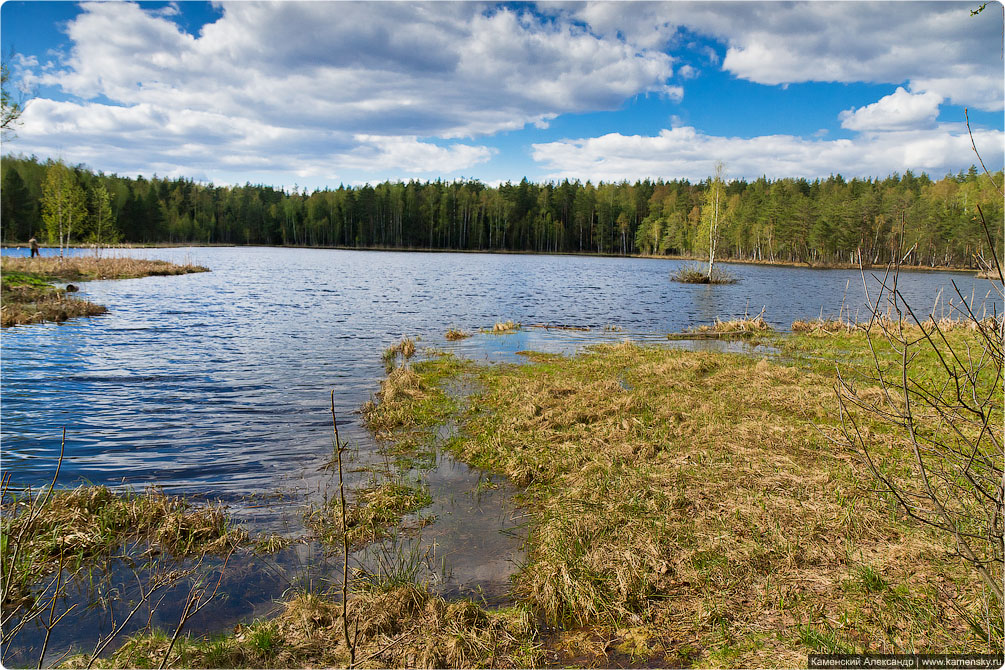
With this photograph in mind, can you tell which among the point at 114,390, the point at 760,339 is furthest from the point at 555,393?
the point at 760,339

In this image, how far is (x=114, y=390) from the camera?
1230 centimetres

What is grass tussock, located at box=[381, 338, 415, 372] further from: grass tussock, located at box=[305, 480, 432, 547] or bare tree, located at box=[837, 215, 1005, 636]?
bare tree, located at box=[837, 215, 1005, 636]

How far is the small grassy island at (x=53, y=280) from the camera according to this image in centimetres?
2161

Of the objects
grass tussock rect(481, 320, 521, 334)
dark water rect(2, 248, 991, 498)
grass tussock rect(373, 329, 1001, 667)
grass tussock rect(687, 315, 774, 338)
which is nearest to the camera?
grass tussock rect(373, 329, 1001, 667)

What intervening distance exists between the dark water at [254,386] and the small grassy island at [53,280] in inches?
46.2

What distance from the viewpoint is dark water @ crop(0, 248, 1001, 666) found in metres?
6.85

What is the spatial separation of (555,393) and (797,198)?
98.4 meters

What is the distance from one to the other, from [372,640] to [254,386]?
10338 millimetres

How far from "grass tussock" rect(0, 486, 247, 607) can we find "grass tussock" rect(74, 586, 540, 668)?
5.72 ft

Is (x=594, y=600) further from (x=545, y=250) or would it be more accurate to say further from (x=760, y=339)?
(x=545, y=250)

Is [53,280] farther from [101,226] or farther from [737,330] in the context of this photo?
[737,330]

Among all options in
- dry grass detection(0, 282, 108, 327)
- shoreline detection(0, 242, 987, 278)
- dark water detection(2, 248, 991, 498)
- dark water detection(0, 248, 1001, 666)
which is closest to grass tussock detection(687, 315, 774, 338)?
dark water detection(0, 248, 1001, 666)

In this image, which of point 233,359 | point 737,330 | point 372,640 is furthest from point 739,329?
point 372,640

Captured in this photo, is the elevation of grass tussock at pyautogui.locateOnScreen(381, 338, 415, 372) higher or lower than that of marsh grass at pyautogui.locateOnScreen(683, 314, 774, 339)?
lower
